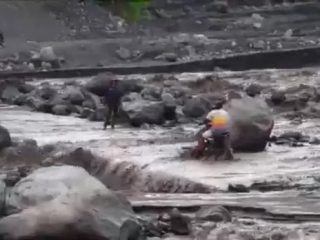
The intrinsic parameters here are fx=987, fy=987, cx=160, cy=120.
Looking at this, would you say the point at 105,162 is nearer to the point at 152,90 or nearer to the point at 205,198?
the point at 205,198

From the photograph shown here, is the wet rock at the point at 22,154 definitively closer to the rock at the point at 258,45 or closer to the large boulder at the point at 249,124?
the large boulder at the point at 249,124

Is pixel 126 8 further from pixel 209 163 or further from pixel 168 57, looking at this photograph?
pixel 168 57

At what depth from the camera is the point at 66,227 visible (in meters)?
8.59

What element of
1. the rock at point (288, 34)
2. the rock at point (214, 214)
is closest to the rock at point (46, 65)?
the rock at point (288, 34)

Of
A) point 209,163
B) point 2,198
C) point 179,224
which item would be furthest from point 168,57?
point 2,198

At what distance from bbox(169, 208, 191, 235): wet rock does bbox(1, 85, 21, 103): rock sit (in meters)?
12.9

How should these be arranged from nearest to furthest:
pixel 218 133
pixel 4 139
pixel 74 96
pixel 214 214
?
pixel 214 214 < pixel 218 133 < pixel 4 139 < pixel 74 96

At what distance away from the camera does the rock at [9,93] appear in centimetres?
2247

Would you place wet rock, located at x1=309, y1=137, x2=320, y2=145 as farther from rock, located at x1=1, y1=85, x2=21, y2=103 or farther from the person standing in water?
rock, located at x1=1, y1=85, x2=21, y2=103

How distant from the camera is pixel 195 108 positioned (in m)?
18.9

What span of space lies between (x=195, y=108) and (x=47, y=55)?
33.5 ft

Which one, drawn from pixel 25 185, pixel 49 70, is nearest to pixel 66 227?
pixel 25 185

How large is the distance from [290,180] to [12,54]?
58.8ft

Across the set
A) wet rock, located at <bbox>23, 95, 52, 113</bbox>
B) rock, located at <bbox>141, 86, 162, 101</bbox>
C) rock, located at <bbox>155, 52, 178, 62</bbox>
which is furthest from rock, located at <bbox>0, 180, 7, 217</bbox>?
rock, located at <bbox>155, 52, 178, 62</bbox>
